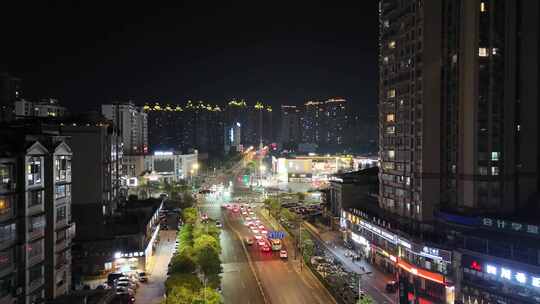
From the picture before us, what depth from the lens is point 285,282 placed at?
77.8 feet

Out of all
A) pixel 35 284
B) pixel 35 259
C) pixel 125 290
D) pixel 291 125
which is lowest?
pixel 125 290

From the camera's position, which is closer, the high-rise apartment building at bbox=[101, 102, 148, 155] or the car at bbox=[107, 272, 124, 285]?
the car at bbox=[107, 272, 124, 285]

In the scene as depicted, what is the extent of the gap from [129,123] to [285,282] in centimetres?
5892

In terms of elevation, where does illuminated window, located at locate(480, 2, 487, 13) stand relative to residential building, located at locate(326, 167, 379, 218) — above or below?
above

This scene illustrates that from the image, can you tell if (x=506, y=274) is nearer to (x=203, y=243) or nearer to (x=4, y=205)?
(x=203, y=243)

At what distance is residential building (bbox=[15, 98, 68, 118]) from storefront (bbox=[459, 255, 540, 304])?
4422 centimetres

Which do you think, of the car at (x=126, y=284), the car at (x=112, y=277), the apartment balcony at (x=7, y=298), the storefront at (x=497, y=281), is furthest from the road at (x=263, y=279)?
the apartment balcony at (x=7, y=298)

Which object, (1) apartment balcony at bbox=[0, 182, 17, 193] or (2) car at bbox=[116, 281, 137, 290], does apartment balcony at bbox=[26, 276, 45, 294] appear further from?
(2) car at bbox=[116, 281, 137, 290]

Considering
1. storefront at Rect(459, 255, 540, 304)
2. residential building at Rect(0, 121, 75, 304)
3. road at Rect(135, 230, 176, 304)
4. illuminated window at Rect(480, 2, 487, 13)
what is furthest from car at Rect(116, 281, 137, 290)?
illuminated window at Rect(480, 2, 487, 13)

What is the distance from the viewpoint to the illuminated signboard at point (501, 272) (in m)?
16.4

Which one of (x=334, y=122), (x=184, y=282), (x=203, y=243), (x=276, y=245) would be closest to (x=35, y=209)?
(x=184, y=282)

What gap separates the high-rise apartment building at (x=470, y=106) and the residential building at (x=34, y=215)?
18.1m

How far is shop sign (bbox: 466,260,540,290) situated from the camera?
1638 centimetres

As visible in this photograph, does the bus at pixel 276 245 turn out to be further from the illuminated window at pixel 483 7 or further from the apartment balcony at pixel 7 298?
the illuminated window at pixel 483 7
